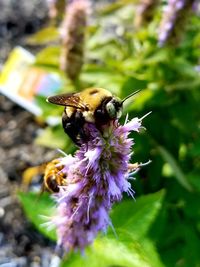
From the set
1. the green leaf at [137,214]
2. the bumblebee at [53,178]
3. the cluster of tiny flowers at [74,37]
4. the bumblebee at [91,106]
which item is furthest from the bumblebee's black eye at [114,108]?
the cluster of tiny flowers at [74,37]

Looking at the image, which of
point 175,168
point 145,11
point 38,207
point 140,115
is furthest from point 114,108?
point 145,11

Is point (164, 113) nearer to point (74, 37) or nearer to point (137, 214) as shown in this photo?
point (74, 37)

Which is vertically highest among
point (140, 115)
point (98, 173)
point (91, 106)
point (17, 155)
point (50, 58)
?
point (50, 58)

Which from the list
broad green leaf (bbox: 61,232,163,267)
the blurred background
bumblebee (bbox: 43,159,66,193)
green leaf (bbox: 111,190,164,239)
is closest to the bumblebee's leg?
bumblebee (bbox: 43,159,66,193)

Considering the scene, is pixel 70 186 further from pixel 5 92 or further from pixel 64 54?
pixel 5 92

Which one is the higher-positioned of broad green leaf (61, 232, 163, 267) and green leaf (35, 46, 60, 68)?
green leaf (35, 46, 60, 68)

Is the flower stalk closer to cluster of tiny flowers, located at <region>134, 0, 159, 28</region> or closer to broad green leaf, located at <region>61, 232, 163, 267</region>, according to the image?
broad green leaf, located at <region>61, 232, 163, 267</region>
